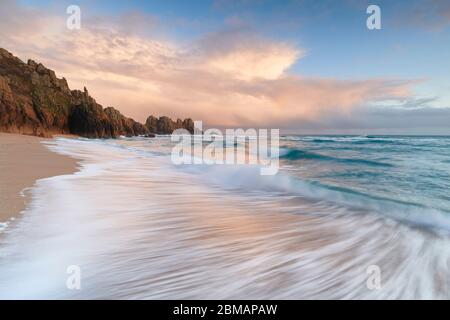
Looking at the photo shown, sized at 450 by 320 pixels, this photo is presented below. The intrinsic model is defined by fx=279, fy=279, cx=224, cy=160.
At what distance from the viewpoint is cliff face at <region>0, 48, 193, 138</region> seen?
44812 mm

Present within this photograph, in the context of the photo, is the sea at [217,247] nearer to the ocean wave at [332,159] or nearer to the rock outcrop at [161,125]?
the ocean wave at [332,159]

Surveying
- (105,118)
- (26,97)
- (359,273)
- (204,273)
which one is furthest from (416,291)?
(105,118)

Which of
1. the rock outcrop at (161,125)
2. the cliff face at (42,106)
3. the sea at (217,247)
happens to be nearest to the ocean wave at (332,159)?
the sea at (217,247)

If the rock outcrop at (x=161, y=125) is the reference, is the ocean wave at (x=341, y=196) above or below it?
below

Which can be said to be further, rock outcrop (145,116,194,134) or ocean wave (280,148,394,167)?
rock outcrop (145,116,194,134)

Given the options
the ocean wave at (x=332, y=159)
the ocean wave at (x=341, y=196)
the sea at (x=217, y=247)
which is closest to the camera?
the sea at (x=217, y=247)

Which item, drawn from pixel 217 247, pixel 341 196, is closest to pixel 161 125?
pixel 341 196

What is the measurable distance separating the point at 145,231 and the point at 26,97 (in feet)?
197

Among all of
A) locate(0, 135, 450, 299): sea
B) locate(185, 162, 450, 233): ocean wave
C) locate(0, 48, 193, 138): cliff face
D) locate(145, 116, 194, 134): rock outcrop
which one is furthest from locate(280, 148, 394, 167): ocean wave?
locate(145, 116, 194, 134): rock outcrop

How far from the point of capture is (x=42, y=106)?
5316cm

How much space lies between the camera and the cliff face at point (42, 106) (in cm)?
4481

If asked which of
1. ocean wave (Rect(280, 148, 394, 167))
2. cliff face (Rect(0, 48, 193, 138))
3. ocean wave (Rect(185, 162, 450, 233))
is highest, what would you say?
cliff face (Rect(0, 48, 193, 138))

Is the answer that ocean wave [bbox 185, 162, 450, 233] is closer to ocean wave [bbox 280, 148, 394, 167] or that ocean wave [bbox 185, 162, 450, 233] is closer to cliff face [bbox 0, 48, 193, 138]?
ocean wave [bbox 280, 148, 394, 167]
